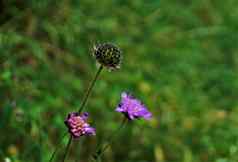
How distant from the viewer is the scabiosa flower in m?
1.51

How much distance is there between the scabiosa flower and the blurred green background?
61 cm

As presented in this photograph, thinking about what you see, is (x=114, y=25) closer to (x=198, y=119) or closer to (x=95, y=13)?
(x=95, y=13)

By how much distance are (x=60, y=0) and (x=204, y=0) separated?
136cm

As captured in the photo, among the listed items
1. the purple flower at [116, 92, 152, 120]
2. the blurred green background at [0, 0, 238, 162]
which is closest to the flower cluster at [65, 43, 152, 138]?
the purple flower at [116, 92, 152, 120]

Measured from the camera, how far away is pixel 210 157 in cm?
277

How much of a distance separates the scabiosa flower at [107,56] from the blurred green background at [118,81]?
61 centimetres

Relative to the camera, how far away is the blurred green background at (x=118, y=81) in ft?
7.86

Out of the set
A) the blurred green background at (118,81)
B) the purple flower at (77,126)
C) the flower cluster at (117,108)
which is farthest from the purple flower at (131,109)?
the blurred green background at (118,81)

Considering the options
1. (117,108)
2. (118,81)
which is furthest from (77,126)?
(118,81)

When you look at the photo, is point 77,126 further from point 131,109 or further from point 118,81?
point 118,81

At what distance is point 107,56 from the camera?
1.51m

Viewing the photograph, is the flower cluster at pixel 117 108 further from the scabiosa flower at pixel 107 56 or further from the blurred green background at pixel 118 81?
the blurred green background at pixel 118 81

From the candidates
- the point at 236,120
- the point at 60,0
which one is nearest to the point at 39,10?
the point at 60,0

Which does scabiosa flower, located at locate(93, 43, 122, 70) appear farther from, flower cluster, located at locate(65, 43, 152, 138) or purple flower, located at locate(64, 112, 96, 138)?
purple flower, located at locate(64, 112, 96, 138)
